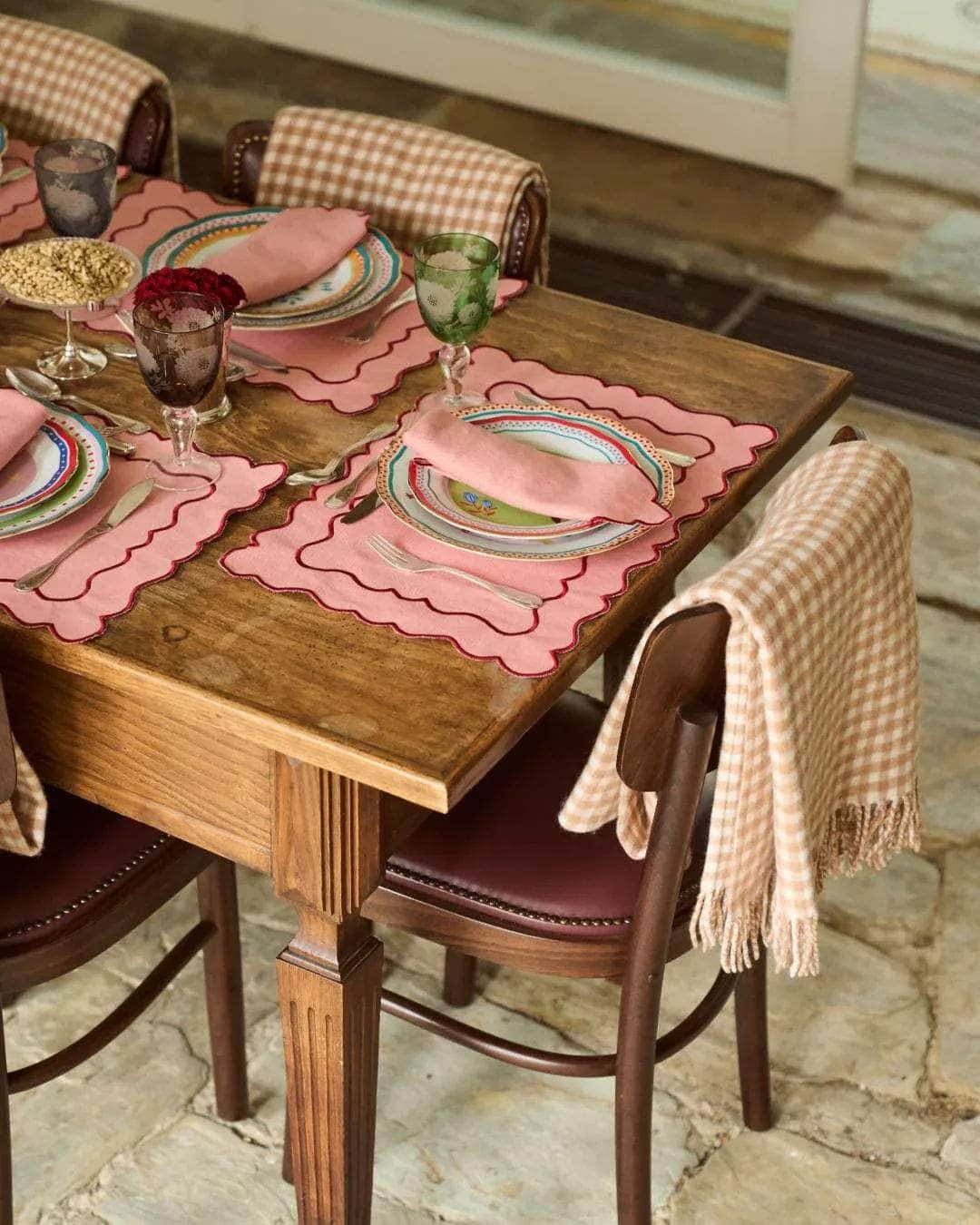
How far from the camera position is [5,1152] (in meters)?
1.53

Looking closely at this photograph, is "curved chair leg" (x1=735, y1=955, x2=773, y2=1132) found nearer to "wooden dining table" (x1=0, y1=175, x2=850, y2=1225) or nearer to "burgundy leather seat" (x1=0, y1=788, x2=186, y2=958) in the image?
"wooden dining table" (x1=0, y1=175, x2=850, y2=1225)

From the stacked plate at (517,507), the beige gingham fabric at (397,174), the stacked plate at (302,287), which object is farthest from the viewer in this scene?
the beige gingham fabric at (397,174)

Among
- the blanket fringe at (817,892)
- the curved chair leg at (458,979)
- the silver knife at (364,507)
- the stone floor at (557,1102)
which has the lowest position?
the stone floor at (557,1102)

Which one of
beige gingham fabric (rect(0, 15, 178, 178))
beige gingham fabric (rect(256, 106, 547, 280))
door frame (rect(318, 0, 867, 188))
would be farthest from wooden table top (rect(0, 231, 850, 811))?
door frame (rect(318, 0, 867, 188))

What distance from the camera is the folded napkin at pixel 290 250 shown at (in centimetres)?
176

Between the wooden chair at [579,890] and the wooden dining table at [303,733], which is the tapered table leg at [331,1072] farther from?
the wooden chair at [579,890]

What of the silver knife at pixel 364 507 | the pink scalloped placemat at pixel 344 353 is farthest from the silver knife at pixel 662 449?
the silver knife at pixel 364 507

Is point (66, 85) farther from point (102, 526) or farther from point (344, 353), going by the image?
point (102, 526)

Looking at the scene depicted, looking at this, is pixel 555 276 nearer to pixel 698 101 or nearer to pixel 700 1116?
pixel 698 101

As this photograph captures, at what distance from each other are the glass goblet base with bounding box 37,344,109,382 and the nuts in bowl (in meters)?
0.05

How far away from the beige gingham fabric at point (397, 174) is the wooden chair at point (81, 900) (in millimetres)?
835

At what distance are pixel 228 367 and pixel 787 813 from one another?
0.73m

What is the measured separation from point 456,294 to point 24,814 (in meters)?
0.60

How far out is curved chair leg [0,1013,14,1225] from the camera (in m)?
1.50
